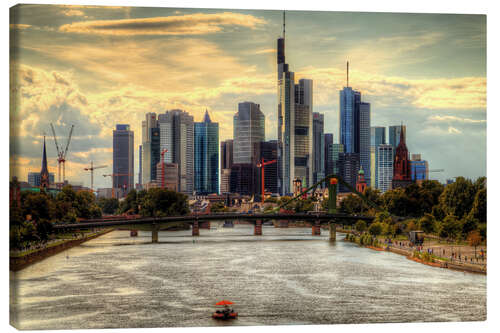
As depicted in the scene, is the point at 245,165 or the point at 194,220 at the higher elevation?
the point at 245,165

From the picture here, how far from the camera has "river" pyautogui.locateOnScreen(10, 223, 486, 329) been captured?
16.5 meters

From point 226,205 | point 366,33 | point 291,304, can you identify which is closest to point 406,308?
point 291,304

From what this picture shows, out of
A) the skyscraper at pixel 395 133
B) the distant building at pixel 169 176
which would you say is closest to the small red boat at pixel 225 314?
the skyscraper at pixel 395 133

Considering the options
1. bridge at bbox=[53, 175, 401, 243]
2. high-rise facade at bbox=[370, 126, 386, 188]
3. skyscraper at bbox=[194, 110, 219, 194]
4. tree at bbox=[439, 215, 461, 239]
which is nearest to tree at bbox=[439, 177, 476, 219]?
tree at bbox=[439, 215, 461, 239]

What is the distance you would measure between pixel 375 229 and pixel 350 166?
11.1ft

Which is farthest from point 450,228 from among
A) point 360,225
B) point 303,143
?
point 303,143

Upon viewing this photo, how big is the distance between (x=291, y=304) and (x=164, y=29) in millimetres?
→ 7605

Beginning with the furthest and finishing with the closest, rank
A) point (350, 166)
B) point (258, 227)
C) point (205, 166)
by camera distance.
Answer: point (205, 166) < point (258, 227) < point (350, 166)

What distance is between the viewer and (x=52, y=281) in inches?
767

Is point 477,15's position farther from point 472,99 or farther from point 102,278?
point 102,278

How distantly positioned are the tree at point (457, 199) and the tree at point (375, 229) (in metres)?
5.22

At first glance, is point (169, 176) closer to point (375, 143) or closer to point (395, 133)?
point (375, 143)

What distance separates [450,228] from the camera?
1033 inches

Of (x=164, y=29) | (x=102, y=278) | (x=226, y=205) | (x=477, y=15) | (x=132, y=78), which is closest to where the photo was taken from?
(x=477, y=15)
